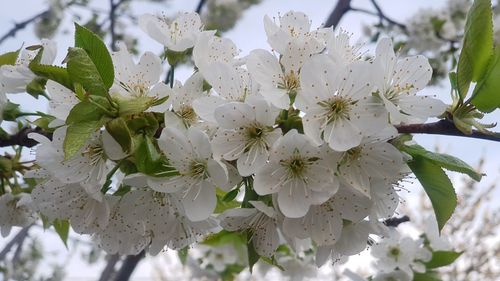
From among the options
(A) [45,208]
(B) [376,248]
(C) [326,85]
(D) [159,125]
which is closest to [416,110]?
(C) [326,85]

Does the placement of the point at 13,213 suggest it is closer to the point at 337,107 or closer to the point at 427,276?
the point at 337,107

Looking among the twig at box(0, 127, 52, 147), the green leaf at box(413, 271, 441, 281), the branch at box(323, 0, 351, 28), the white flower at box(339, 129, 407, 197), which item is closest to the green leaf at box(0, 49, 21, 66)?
the twig at box(0, 127, 52, 147)

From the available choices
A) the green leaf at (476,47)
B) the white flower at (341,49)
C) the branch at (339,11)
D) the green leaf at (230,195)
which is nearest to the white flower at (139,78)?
the green leaf at (230,195)

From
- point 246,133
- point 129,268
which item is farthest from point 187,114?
point 129,268

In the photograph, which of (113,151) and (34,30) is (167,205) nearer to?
(113,151)

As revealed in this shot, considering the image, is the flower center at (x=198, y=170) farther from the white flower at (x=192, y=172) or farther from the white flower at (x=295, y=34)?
Answer: the white flower at (x=295, y=34)

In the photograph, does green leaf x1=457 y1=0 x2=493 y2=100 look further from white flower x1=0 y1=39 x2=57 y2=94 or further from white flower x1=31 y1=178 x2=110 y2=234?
white flower x1=0 y1=39 x2=57 y2=94
